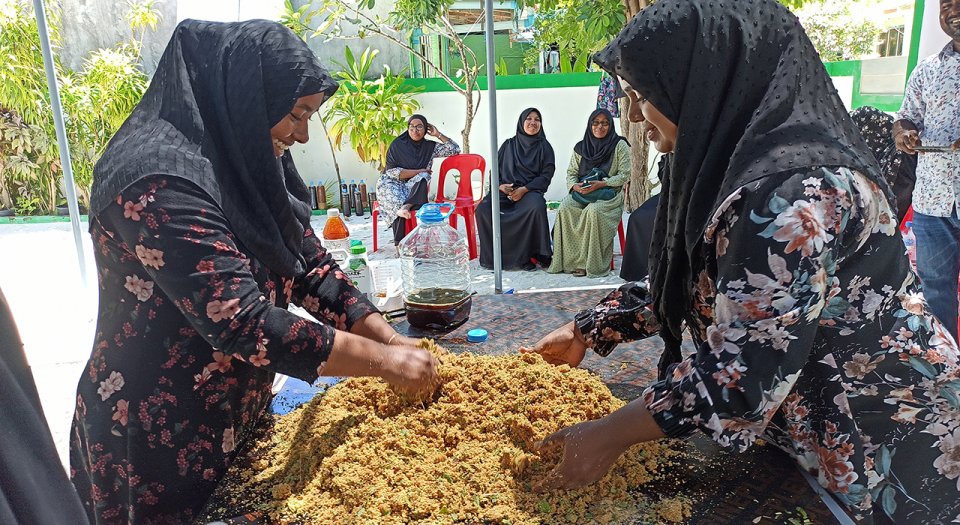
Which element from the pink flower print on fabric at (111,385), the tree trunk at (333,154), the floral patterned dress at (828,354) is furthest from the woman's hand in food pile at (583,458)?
the tree trunk at (333,154)

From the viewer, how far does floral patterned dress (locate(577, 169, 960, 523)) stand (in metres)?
0.97

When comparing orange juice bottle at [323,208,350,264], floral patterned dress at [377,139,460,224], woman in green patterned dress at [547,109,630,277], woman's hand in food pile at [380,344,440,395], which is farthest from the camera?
floral patterned dress at [377,139,460,224]

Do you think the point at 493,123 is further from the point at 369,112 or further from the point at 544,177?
the point at 369,112

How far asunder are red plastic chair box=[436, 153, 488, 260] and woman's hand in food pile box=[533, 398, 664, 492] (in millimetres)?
5518

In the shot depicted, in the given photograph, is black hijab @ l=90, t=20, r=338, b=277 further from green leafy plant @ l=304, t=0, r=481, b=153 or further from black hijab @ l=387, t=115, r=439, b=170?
black hijab @ l=387, t=115, r=439, b=170

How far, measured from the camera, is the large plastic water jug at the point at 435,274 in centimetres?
197

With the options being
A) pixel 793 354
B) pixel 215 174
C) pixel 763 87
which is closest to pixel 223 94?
pixel 215 174

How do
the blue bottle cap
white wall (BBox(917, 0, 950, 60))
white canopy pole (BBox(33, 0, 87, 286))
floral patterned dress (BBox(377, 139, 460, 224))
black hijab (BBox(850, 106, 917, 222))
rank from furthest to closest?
floral patterned dress (BBox(377, 139, 460, 224)) → white wall (BBox(917, 0, 950, 60)) → black hijab (BBox(850, 106, 917, 222)) → white canopy pole (BBox(33, 0, 87, 286)) → the blue bottle cap

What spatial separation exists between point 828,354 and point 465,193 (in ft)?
20.0

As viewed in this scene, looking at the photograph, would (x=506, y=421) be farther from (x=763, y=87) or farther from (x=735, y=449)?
(x=763, y=87)

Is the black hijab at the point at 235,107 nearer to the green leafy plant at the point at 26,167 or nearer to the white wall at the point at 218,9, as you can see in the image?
the white wall at the point at 218,9

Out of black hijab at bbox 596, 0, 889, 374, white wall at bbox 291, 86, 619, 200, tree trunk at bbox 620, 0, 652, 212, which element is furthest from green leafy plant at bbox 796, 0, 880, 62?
black hijab at bbox 596, 0, 889, 374

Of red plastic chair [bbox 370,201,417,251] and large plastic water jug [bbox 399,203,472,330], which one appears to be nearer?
large plastic water jug [bbox 399,203,472,330]

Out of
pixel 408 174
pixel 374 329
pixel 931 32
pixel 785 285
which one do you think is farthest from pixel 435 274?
pixel 931 32
